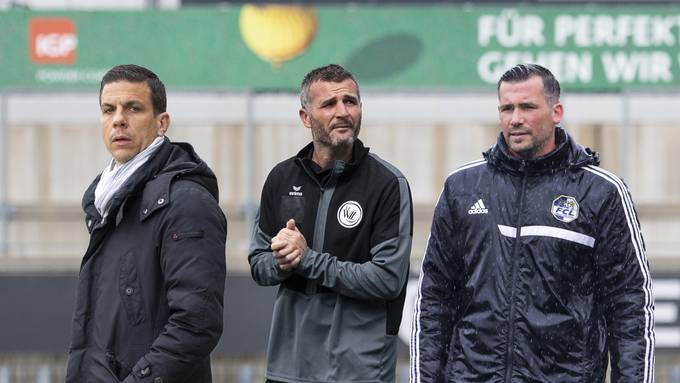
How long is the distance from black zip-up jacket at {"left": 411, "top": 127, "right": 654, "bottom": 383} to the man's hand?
563 mm

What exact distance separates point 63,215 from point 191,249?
6.56 meters

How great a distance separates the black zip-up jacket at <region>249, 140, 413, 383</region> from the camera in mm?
4766

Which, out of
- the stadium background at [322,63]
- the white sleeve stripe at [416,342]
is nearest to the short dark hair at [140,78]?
the white sleeve stripe at [416,342]

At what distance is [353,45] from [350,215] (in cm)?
582

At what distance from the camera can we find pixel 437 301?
4.57 meters

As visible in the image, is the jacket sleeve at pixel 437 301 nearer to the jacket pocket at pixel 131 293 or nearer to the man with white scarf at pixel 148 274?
the man with white scarf at pixel 148 274

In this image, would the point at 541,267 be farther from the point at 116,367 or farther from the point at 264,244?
the point at 116,367

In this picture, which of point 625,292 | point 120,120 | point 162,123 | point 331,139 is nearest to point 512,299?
point 625,292

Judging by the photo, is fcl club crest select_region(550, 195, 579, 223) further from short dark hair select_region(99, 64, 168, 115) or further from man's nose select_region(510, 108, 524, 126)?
short dark hair select_region(99, 64, 168, 115)

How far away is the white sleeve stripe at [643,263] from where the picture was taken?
4.33 metres

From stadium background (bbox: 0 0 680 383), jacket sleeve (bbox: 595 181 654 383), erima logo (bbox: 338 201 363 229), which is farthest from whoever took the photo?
stadium background (bbox: 0 0 680 383)

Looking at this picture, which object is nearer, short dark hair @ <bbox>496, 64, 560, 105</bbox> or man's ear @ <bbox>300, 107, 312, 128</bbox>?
short dark hair @ <bbox>496, 64, 560, 105</bbox>

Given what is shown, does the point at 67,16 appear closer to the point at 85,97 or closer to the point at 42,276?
the point at 85,97

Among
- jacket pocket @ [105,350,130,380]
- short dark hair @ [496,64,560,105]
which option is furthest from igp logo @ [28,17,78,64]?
jacket pocket @ [105,350,130,380]
